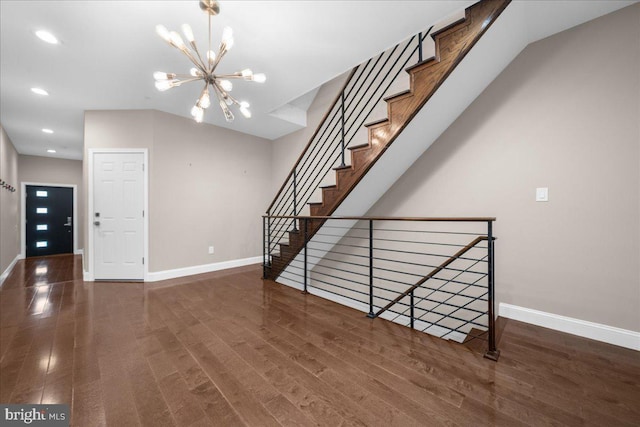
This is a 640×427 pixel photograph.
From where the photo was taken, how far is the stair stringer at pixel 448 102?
7.05 feet

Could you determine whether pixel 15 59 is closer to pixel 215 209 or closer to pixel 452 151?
pixel 215 209

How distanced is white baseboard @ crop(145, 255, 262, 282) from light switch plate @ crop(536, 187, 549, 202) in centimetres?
452

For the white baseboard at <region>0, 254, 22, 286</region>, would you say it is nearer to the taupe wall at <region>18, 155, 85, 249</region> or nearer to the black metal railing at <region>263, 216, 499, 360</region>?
the taupe wall at <region>18, 155, 85, 249</region>

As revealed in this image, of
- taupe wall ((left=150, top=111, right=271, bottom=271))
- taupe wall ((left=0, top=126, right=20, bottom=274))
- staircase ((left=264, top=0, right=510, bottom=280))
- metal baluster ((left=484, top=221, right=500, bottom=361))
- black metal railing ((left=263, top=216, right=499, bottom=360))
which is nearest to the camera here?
metal baluster ((left=484, top=221, right=500, bottom=361))

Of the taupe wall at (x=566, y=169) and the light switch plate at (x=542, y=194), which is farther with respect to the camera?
the light switch plate at (x=542, y=194)

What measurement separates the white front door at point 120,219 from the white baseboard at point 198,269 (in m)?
0.23

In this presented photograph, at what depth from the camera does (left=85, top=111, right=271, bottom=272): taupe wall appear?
3.89 m

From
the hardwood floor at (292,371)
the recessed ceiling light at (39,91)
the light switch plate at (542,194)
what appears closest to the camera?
the hardwood floor at (292,371)

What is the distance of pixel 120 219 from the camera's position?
392 centimetres

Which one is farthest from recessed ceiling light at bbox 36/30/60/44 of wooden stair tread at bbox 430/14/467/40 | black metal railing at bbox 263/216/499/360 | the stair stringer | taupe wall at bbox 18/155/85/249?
taupe wall at bbox 18/155/85/249

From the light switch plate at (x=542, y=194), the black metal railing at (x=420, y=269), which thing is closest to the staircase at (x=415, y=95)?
the black metal railing at (x=420, y=269)

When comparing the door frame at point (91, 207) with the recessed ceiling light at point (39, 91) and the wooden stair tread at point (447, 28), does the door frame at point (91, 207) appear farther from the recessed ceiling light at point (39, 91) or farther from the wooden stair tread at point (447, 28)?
the wooden stair tread at point (447, 28)

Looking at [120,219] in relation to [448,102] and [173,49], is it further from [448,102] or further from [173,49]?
[448,102]

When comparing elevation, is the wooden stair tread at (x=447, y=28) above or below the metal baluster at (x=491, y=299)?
above
